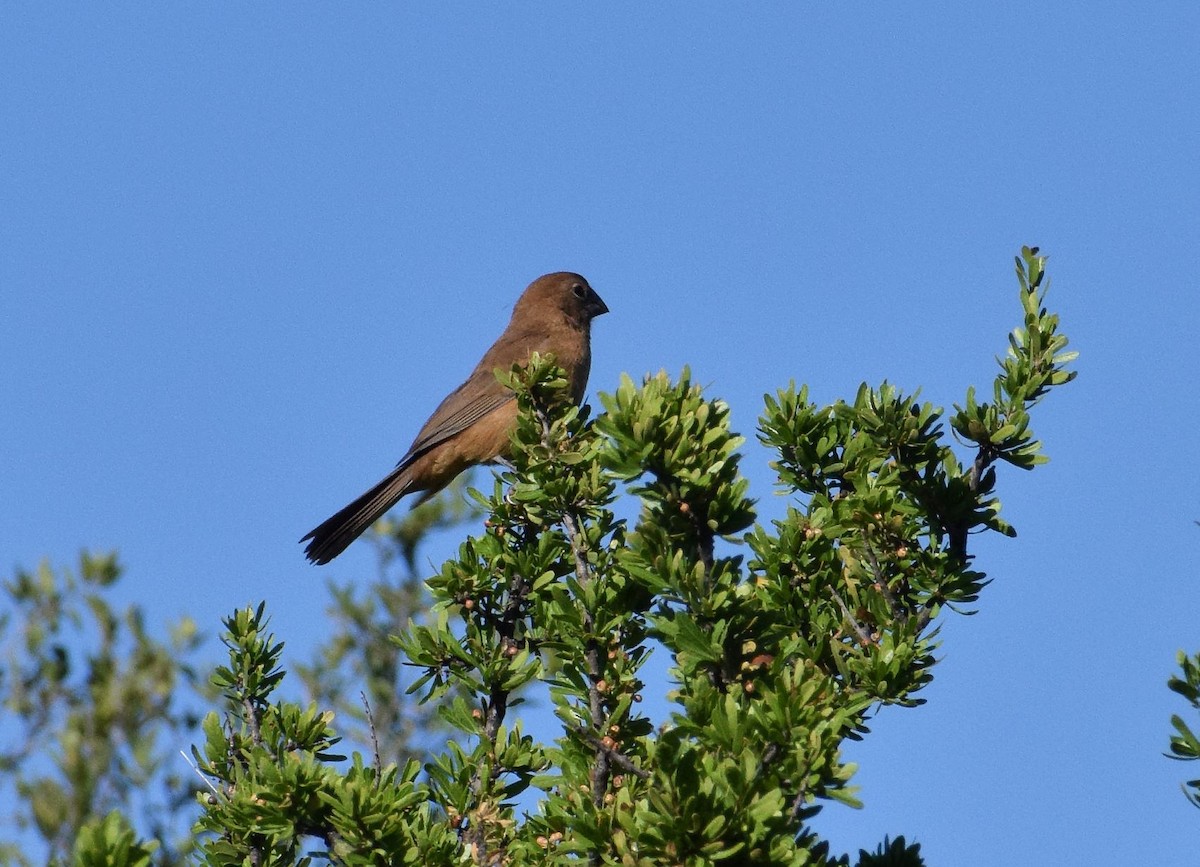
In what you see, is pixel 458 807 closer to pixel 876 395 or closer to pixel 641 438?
pixel 641 438

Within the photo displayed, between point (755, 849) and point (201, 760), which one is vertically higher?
point (201, 760)

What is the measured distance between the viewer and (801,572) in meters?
3.13

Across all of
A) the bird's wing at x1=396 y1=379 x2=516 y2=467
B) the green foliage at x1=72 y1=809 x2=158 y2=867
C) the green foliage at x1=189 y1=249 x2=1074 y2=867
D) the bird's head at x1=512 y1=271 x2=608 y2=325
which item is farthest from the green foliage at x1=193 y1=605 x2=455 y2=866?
the bird's head at x1=512 y1=271 x2=608 y2=325

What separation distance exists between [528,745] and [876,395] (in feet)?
3.50

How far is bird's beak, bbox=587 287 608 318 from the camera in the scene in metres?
9.73

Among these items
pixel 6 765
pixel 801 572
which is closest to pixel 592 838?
pixel 801 572

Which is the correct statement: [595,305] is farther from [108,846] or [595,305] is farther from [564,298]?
[108,846]

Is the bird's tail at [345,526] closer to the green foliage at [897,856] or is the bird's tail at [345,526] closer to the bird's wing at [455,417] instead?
the bird's wing at [455,417]

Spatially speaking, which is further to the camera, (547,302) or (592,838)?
(547,302)

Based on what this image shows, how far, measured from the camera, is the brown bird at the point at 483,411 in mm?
7406

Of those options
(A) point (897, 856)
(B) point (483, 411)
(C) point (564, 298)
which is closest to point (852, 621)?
(A) point (897, 856)

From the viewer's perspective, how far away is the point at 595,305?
385 inches

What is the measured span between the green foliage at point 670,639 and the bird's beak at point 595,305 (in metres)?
6.21

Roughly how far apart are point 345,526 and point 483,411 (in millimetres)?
1232
